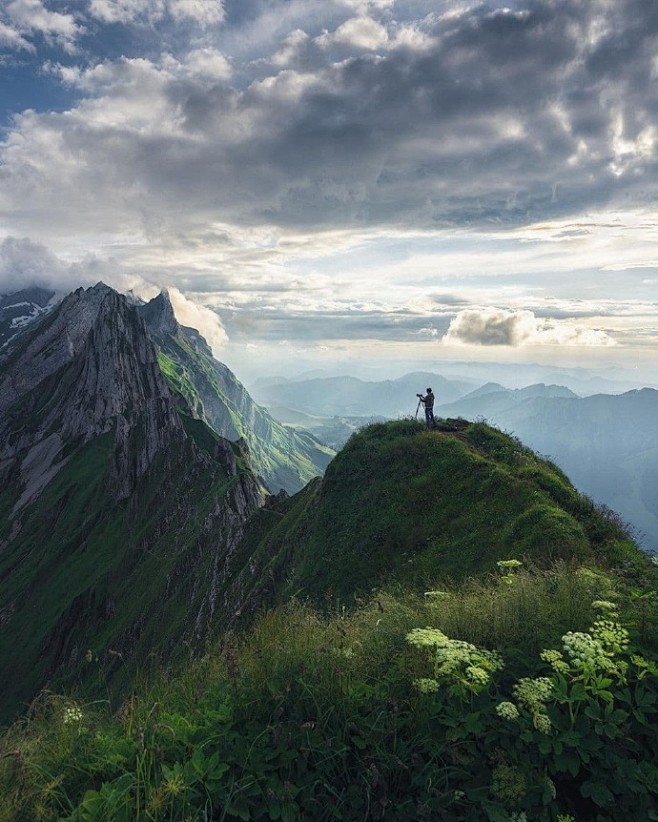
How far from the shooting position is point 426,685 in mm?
6043

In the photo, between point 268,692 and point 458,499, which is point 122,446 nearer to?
point 458,499

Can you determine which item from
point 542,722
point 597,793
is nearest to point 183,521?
point 542,722

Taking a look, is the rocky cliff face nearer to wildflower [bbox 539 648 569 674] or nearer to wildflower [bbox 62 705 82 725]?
wildflower [bbox 62 705 82 725]

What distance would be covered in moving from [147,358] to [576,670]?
7428 inches

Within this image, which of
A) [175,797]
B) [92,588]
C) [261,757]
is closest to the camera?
[175,797]

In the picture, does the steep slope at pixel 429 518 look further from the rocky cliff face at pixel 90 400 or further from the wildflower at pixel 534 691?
the rocky cliff face at pixel 90 400

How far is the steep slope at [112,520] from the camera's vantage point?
215ft

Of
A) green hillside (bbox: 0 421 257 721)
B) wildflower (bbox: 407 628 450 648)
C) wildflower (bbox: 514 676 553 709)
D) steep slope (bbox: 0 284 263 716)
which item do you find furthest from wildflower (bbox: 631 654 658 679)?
green hillside (bbox: 0 421 257 721)

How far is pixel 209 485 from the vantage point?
305ft

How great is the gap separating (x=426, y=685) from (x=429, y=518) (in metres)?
18.0

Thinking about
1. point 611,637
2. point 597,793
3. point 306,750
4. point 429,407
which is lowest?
point 597,793

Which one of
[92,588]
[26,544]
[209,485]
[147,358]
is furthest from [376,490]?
[147,358]

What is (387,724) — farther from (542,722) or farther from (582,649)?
(582,649)

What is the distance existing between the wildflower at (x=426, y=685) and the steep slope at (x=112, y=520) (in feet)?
98.1
